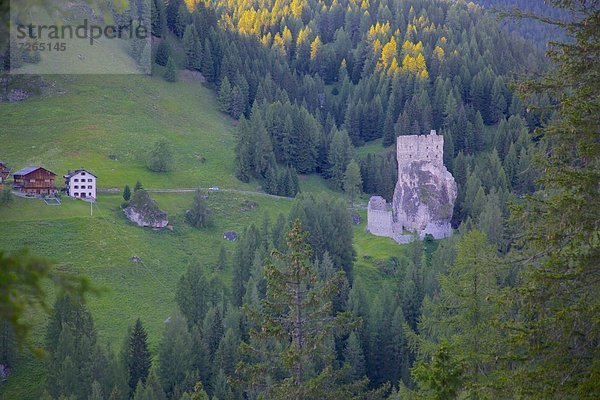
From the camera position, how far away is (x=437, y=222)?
79.0 metres

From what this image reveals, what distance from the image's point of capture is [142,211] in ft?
227

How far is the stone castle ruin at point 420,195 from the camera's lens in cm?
7894

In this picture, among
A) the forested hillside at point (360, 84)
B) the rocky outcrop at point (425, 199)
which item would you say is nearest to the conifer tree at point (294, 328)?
the rocky outcrop at point (425, 199)

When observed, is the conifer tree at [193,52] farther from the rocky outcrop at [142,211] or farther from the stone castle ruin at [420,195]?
the rocky outcrop at [142,211]

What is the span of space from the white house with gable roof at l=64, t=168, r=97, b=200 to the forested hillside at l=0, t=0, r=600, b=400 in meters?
11.7

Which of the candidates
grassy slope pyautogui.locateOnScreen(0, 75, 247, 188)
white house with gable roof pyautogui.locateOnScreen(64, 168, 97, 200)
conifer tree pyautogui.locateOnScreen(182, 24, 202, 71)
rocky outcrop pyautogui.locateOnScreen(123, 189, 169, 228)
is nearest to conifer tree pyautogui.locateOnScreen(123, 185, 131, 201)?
rocky outcrop pyautogui.locateOnScreen(123, 189, 169, 228)

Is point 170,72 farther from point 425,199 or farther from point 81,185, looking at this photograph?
point 425,199

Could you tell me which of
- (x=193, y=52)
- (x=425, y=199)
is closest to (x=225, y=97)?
(x=193, y=52)

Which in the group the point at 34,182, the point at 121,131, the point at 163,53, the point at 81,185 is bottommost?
the point at 121,131

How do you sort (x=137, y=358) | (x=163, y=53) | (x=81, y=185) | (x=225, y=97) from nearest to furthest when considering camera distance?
(x=137, y=358)
(x=81, y=185)
(x=225, y=97)
(x=163, y=53)

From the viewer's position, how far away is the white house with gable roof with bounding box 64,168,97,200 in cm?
6988

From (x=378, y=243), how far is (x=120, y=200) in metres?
29.7

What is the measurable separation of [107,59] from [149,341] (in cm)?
7504

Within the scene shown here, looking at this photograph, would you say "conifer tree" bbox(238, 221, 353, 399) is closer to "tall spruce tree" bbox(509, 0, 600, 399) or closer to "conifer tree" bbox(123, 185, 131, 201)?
"tall spruce tree" bbox(509, 0, 600, 399)
